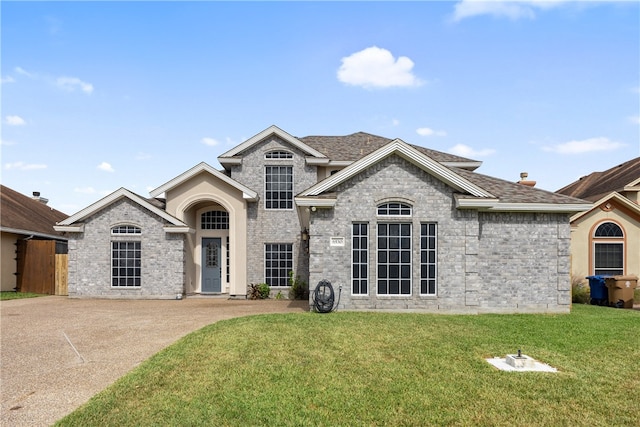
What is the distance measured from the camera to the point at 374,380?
635 centimetres

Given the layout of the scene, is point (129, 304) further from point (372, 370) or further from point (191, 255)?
point (372, 370)

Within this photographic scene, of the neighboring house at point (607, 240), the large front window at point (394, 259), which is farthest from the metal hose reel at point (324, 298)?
the neighboring house at point (607, 240)

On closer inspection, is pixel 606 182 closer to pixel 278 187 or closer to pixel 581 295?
pixel 581 295

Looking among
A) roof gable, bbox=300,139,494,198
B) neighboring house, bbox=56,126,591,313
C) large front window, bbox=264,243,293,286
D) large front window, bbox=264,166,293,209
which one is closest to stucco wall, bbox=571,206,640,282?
neighboring house, bbox=56,126,591,313

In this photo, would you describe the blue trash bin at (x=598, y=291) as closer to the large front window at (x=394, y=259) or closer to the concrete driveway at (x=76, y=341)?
the large front window at (x=394, y=259)

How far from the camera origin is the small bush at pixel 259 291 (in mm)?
17672

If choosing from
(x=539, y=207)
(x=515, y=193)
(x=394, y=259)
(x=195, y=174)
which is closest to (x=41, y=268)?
(x=195, y=174)

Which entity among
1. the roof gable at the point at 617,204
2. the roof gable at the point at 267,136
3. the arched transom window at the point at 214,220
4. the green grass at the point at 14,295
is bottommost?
the green grass at the point at 14,295

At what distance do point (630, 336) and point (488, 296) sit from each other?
3995 mm

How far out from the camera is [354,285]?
12.5 meters

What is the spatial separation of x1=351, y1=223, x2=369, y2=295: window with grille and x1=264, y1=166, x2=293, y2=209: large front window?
639 centimetres

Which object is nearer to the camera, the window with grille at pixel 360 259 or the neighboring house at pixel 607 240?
the window with grille at pixel 360 259

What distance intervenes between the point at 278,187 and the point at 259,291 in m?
4.73

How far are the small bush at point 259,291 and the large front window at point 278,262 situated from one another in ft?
1.56
